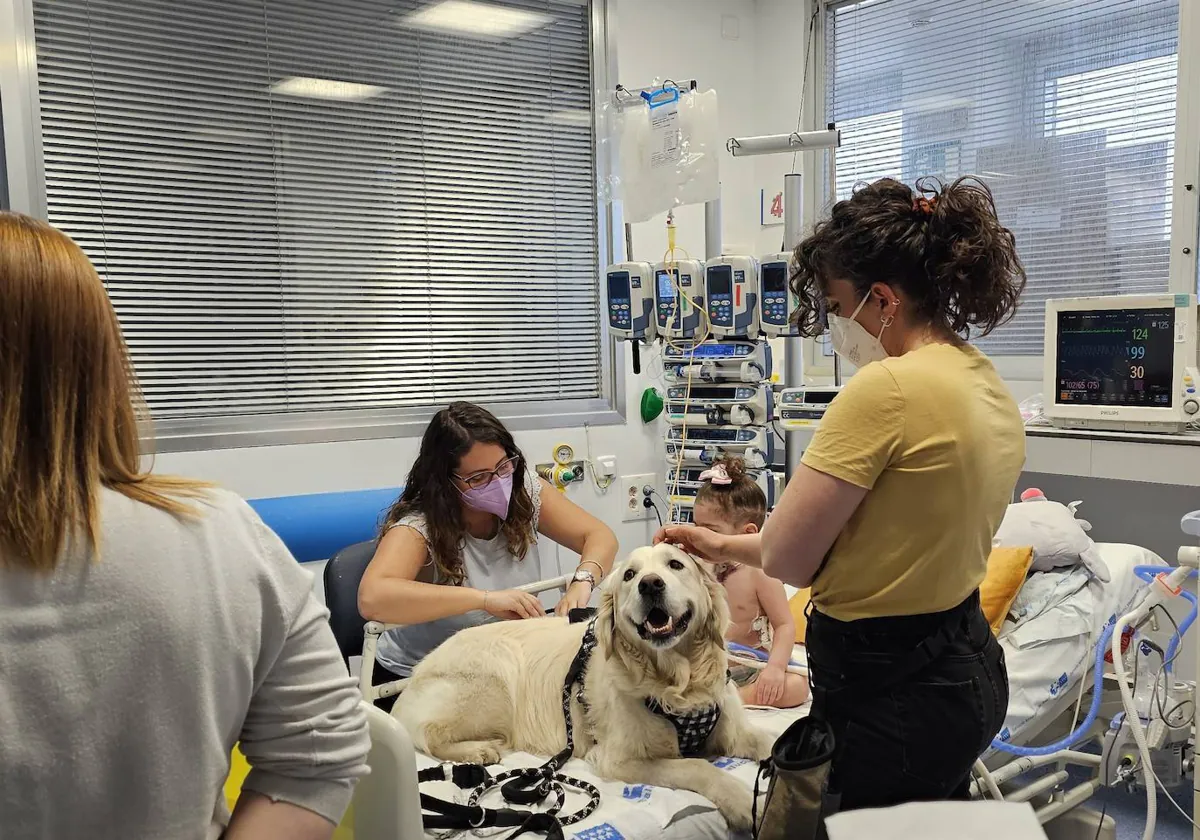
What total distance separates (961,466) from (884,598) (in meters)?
0.24

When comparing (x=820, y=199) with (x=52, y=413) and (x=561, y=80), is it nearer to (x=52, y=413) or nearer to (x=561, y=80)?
(x=561, y=80)

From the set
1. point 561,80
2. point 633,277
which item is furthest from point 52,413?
point 561,80

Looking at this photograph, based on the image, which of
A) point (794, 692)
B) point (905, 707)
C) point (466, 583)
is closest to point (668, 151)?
point (466, 583)

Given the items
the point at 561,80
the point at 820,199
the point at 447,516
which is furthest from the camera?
the point at 820,199

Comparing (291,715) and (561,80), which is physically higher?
(561,80)

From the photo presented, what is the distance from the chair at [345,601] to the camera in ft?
9.11

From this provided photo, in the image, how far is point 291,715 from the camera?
36.2 inches

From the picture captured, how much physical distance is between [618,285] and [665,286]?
203 mm

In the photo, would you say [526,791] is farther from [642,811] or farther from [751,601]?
[751,601]

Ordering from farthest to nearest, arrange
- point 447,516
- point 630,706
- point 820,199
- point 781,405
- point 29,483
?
1. point 820,199
2. point 781,405
3. point 447,516
4. point 630,706
5. point 29,483

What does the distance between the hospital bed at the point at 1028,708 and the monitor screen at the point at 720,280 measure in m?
1.40

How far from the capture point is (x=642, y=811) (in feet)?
6.15

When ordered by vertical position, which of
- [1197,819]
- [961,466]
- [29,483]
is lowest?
[1197,819]

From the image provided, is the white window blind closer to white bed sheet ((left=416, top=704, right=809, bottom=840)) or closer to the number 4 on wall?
the number 4 on wall
